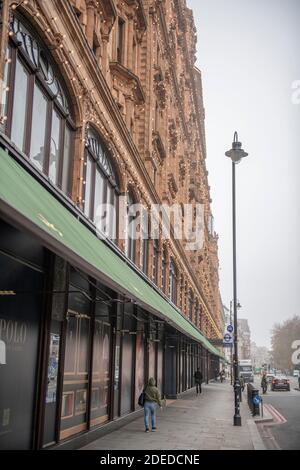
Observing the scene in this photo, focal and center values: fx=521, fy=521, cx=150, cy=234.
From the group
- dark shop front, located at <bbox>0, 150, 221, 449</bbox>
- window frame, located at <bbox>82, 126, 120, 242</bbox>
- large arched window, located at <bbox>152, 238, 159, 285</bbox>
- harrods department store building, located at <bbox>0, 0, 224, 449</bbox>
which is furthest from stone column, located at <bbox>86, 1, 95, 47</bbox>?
large arched window, located at <bbox>152, 238, 159, 285</bbox>

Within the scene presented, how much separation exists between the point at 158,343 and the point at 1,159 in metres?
18.2

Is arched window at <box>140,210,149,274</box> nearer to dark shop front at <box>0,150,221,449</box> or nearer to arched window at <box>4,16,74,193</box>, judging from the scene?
dark shop front at <box>0,150,221,449</box>

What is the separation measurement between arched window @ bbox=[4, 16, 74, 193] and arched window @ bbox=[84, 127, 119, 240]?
1607 mm

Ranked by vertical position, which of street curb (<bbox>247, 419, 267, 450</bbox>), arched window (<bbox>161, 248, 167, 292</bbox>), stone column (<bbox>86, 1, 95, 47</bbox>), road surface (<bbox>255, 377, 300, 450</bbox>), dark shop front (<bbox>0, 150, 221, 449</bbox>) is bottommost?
road surface (<bbox>255, 377, 300, 450</bbox>)

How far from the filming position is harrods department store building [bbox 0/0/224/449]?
8.73 m

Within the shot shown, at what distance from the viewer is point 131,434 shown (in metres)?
14.5

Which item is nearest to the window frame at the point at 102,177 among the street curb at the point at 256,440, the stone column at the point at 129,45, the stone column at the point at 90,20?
the stone column at the point at 90,20

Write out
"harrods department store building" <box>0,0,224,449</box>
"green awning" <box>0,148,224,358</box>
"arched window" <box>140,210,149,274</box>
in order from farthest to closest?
"arched window" <box>140,210,149,274</box> < "harrods department store building" <box>0,0,224,449</box> < "green awning" <box>0,148,224,358</box>

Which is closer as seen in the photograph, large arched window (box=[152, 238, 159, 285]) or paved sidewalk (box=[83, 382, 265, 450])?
paved sidewalk (box=[83, 382, 265, 450])

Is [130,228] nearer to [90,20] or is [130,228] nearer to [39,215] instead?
[90,20]
